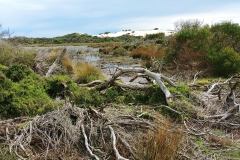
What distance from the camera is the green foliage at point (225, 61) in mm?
13836

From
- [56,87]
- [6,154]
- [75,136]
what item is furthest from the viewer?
[56,87]

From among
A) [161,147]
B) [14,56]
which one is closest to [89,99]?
[161,147]

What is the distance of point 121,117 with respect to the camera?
5.87 meters

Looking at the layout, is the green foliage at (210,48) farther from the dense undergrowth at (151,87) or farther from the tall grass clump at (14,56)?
the tall grass clump at (14,56)

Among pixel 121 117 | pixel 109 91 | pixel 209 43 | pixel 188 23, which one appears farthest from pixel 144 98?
pixel 188 23

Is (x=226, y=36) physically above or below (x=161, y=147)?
above

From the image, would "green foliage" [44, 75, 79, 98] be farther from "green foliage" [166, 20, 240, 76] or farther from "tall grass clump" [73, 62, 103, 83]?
"green foliage" [166, 20, 240, 76]

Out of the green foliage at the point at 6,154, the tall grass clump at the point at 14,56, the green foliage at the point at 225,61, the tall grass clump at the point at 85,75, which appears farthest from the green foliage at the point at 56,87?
the green foliage at the point at 225,61

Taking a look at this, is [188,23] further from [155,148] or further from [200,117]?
[155,148]

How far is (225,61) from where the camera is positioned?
45.6 feet

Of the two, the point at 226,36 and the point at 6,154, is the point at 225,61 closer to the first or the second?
the point at 226,36

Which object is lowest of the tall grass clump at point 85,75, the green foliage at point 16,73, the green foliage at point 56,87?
the tall grass clump at point 85,75

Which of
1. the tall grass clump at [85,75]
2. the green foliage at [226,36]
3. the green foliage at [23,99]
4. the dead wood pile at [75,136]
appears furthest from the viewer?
the green foliage at [226,36]

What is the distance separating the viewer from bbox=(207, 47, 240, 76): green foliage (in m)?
13.8
